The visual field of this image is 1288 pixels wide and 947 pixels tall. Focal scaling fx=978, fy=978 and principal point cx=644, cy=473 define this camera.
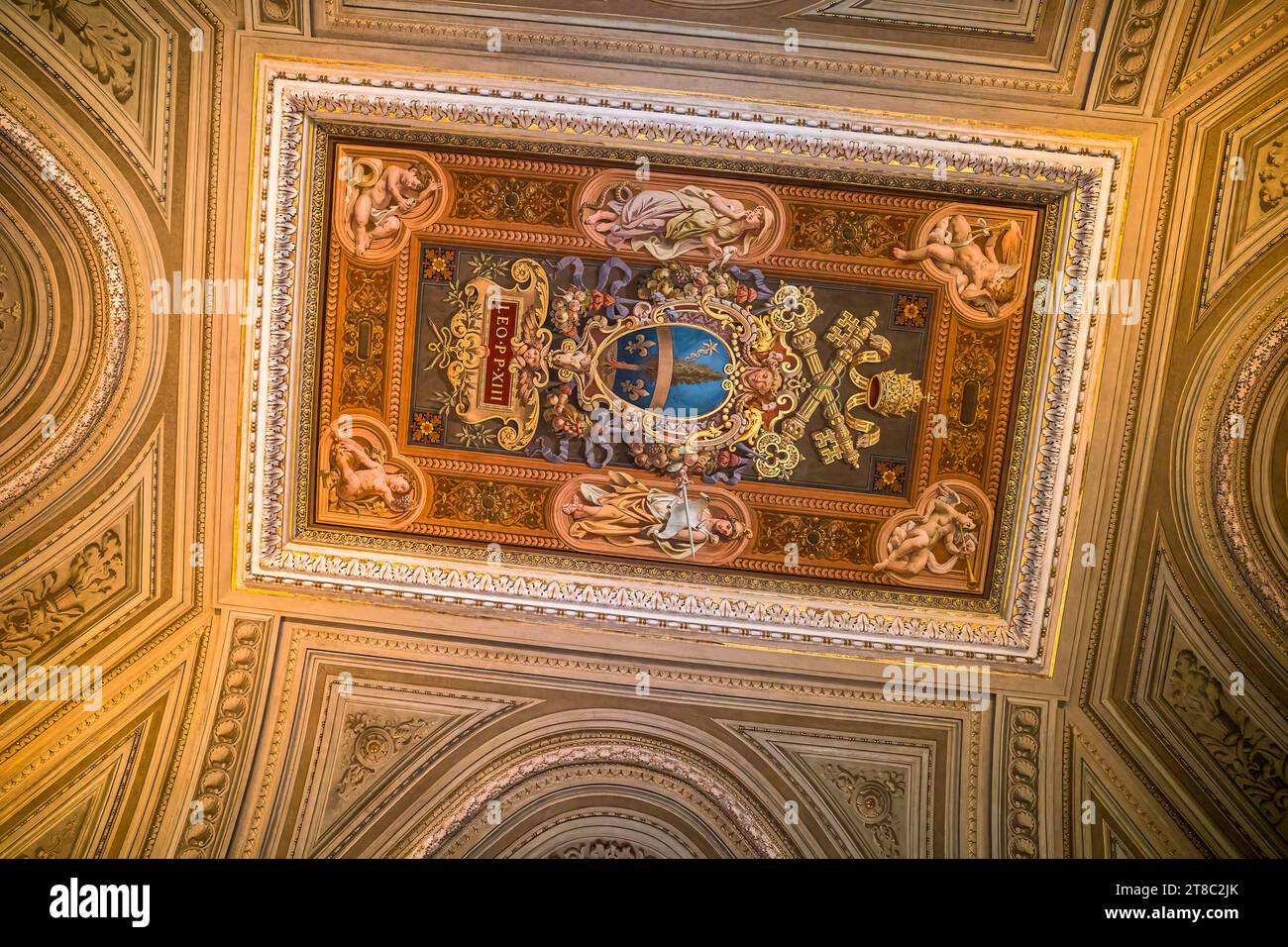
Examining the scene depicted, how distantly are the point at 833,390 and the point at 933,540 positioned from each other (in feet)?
5.81

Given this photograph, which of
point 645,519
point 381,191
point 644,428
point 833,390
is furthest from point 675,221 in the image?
point 645,519

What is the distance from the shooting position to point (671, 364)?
918 cm

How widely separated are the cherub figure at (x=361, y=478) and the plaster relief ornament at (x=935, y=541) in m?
4.70

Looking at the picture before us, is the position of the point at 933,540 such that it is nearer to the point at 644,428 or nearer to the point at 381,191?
the point at 644,428

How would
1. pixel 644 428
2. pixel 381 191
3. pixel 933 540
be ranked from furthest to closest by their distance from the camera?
pixel 933 540 < pixel 644 428 < pixel 381 191

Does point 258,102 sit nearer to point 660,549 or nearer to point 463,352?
point 463,352

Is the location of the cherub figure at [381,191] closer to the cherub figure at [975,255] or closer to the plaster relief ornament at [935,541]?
the cherub figure at [975,255]

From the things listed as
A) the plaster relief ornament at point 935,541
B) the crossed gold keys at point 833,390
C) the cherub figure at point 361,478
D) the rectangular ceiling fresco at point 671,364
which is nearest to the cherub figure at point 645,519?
the rectangular ceiling fresco at point 671,364

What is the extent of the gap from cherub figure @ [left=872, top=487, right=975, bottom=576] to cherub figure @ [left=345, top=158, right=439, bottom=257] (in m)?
5.48

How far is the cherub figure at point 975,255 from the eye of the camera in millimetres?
8781
